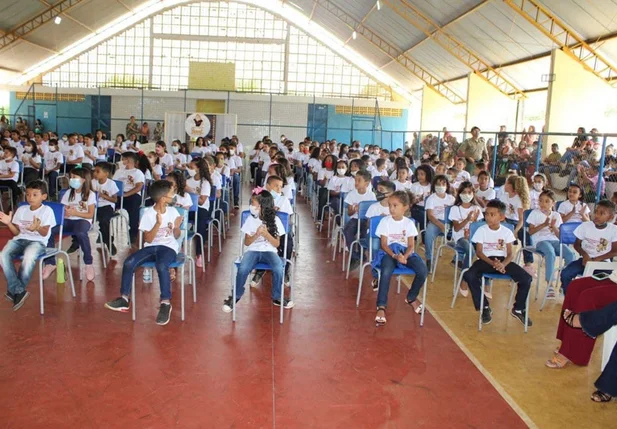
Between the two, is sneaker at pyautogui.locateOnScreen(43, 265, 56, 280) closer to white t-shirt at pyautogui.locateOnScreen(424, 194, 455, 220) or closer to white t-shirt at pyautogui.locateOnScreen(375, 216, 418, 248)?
white t-shirt at pyautogui.locateOnScreen(375, 216, 418, 248)

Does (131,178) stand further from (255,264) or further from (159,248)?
(255,264)

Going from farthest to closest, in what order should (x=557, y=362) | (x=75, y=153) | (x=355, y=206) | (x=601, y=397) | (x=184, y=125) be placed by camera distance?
(x=184, y=125)
(x=75, y=153)
(x=355, y=206)
(x=557, y=362)
(x=601, y=397)

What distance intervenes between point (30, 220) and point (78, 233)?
689 mm

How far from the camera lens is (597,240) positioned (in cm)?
561

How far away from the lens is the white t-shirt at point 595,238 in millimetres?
5570

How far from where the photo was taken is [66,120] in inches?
1097

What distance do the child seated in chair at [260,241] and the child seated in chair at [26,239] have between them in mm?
1765

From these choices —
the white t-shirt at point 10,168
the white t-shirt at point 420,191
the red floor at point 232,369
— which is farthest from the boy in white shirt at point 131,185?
the white t-shirt at point 420,191

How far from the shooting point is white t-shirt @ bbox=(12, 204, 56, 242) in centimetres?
536

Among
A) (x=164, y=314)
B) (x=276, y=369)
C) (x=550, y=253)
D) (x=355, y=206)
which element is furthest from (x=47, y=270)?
(x=550, y=253)

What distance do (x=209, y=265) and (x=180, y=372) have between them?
3.12m

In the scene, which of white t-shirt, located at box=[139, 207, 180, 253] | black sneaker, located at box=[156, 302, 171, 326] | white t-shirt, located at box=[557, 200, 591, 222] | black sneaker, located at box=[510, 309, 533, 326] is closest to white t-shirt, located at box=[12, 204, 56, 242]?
white t-shirt, located at box=[139, 207, 180, 253]

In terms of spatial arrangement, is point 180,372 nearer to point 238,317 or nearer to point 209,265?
point 238,317

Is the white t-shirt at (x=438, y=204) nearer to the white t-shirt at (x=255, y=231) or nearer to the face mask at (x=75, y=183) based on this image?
the white t-shirt at (x=255, y=231)
